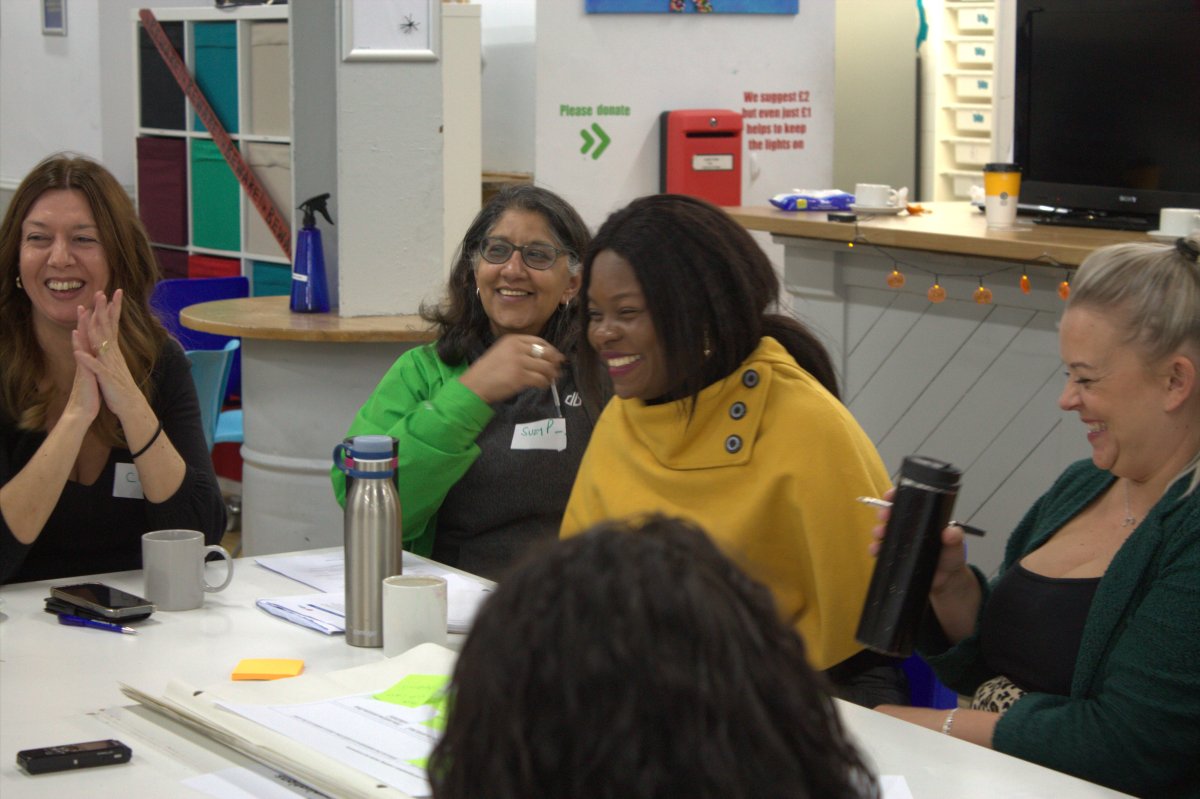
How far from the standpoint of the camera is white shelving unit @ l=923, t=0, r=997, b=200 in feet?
22.2

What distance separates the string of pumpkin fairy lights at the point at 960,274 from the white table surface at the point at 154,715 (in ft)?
6.82

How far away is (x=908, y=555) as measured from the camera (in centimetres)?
171

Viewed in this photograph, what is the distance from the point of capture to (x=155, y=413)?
2631 millimetres

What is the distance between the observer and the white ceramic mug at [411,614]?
1.97m

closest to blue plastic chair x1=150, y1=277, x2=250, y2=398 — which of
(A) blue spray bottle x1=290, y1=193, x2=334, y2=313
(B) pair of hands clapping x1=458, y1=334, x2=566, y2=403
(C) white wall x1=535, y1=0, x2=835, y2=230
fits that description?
(A) blue spray bottle x1=290, y1=193, x2=334, y2=313

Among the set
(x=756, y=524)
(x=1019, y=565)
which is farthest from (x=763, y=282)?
(x=1019, y=565)

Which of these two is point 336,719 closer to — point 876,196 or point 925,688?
point 925,688

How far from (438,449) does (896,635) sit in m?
0.99

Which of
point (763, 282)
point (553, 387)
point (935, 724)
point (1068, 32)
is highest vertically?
point (1068, 32)

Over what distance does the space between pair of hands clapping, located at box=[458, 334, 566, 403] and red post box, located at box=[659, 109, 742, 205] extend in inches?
117

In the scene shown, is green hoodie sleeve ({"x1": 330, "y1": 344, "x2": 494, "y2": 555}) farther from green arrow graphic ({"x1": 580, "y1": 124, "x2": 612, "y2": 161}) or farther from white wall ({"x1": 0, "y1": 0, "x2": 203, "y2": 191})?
white wall ({"x1": 0, "y1": 0, "x2": 203, "y2": 191})

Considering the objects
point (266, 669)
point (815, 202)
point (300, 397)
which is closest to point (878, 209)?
point (815, 202)

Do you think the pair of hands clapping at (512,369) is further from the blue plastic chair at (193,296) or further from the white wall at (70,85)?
the white wall at (70,85)

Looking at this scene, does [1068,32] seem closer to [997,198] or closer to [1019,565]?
[997,198]
